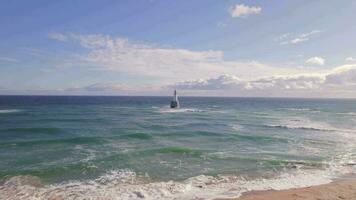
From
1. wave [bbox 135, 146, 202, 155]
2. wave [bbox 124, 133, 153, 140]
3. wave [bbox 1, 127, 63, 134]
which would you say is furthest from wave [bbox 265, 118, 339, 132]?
wave [bbox 1, 127, 63, 134]

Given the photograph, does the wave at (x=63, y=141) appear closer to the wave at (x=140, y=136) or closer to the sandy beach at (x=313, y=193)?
the wave at (x=140, y=136)

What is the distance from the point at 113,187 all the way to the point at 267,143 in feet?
49.9

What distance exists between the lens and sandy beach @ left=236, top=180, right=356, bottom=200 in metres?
12.1

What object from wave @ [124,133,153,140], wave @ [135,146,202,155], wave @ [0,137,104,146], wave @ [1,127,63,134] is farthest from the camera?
wave @ [1,127,63,134]

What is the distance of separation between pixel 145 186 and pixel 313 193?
252 inches

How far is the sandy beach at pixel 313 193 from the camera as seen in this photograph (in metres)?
12.1

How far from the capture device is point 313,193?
12742mm

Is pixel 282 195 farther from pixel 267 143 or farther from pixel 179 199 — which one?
pixel 267 143

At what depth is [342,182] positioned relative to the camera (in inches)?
576

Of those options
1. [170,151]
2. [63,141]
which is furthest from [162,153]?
[63,141]

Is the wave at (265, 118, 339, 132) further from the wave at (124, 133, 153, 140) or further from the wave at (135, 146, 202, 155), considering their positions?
the wave at (135, 146, 202, 155)

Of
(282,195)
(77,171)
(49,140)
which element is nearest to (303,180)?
(282,195)

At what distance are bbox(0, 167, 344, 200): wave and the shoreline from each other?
0.56 m

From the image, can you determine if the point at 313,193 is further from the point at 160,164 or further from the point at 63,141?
the point at 63,141
